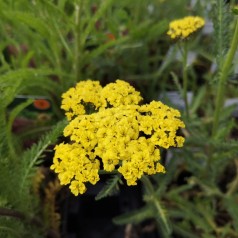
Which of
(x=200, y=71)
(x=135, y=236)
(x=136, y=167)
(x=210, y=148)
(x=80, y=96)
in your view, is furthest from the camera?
(x=200, y=71)

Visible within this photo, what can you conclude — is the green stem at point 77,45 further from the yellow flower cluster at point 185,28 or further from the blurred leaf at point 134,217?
the blurred leaf at point 134,217

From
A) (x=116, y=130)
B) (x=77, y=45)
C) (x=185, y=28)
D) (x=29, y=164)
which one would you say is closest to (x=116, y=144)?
(x=116, y=130)

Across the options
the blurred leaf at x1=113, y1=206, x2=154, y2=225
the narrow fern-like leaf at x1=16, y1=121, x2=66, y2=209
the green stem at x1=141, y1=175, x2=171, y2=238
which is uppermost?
the narrow fern-like leaf at x1=16, y1=121, x2=66, y2=209

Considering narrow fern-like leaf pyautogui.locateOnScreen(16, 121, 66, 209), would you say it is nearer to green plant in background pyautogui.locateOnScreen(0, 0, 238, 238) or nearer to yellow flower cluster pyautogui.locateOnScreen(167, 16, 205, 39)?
green plant in background pyautogui.locateOnScreen(0, 0, 238, 238)

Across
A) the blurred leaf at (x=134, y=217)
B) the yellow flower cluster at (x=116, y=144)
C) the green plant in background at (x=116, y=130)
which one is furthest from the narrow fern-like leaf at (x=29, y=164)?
the blurred leaf at (x=134, y=217)

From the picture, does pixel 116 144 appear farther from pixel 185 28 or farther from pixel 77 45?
pixel 77 45

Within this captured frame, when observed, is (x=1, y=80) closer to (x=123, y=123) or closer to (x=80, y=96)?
(x=80, y=96)

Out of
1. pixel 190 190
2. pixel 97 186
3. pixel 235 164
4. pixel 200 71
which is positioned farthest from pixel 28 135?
pixel 200 71

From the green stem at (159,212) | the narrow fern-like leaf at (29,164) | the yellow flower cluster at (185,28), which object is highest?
the yellow flower cluster at (185,28)

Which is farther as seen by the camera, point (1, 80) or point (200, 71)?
point (200, 71)

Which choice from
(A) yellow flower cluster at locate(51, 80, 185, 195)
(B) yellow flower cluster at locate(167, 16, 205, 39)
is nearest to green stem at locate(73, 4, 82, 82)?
(B) yellow flower cluster at locate(167, 16, 205, 39)

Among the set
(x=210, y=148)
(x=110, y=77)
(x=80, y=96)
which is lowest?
(x=210, y=148)
